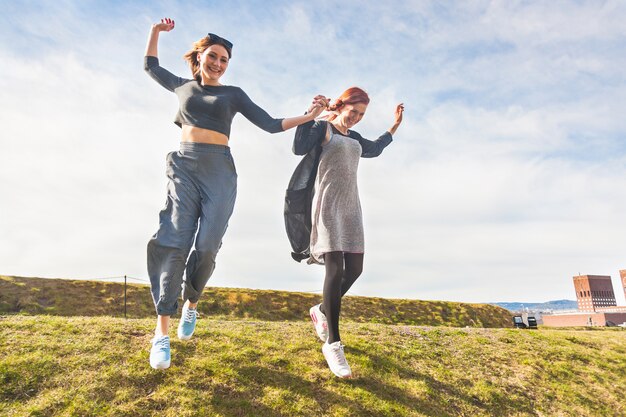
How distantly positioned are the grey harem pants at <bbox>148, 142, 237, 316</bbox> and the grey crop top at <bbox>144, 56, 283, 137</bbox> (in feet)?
0.92

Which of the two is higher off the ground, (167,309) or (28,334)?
(167,309)

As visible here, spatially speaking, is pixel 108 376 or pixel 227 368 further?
pixel 227 368

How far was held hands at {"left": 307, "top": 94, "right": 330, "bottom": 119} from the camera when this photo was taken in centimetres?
447

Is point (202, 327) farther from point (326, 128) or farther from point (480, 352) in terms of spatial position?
point (480, 352)

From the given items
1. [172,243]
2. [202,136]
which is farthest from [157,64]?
[172,243]

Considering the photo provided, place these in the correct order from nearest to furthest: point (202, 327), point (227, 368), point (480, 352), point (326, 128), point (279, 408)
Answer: point (279, 408) → point (227, 368) → point (326, 128) → point (202, 327) → point (480, 352)

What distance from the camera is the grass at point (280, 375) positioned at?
3854 millimetres

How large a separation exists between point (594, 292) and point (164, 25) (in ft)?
493

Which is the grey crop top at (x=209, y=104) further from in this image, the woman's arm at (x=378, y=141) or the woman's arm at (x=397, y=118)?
the woman's arm at (x=397, y=118)

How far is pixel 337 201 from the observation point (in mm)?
4738

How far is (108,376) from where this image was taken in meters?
4.09

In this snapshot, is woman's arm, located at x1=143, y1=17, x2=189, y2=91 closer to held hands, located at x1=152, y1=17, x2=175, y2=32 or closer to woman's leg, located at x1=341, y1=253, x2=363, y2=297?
held hands, located at x1=152, y1=17, x2=175, y2=32

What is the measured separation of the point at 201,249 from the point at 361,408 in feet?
7.46

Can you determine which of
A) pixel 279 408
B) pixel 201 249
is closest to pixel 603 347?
pixel 279 408
